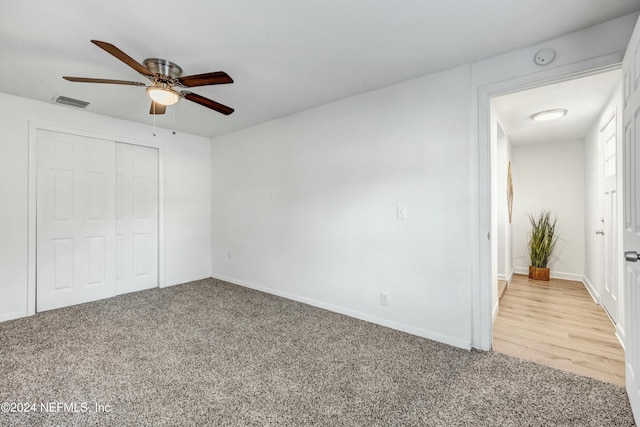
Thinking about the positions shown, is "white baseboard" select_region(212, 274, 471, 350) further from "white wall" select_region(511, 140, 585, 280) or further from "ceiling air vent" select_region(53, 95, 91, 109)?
"white wall" select_region(511, 140, 585, 280)

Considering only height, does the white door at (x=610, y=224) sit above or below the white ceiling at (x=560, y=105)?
below

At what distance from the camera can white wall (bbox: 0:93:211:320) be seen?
2.96m

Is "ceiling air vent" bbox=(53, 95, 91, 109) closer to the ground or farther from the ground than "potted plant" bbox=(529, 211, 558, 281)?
farther from the ground

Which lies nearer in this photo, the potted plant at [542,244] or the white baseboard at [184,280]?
the white baseboard at [184,280]

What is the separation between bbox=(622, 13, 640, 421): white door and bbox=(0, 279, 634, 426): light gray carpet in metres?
0.28

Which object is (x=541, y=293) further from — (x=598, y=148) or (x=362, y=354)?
(x=362, y=354)

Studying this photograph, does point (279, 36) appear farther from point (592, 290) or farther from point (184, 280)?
point (592, 290)

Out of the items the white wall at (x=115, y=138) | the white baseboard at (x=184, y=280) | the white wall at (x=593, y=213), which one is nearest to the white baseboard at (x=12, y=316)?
the white wall at (x=115, y=138)


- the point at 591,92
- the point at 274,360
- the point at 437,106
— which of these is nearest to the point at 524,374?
the point at 274,360

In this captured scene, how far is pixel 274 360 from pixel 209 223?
3114 mm

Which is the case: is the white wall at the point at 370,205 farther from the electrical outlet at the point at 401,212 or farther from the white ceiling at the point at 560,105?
the white ceiling at the point at 560,105

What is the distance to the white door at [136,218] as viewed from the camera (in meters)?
3.81

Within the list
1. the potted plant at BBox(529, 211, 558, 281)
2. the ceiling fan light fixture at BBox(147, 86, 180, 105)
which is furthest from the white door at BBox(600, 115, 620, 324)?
the ceiling fan light fixture at BBox(147, 86, 180, 105)

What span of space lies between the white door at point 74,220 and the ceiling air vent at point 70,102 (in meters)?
0.38
